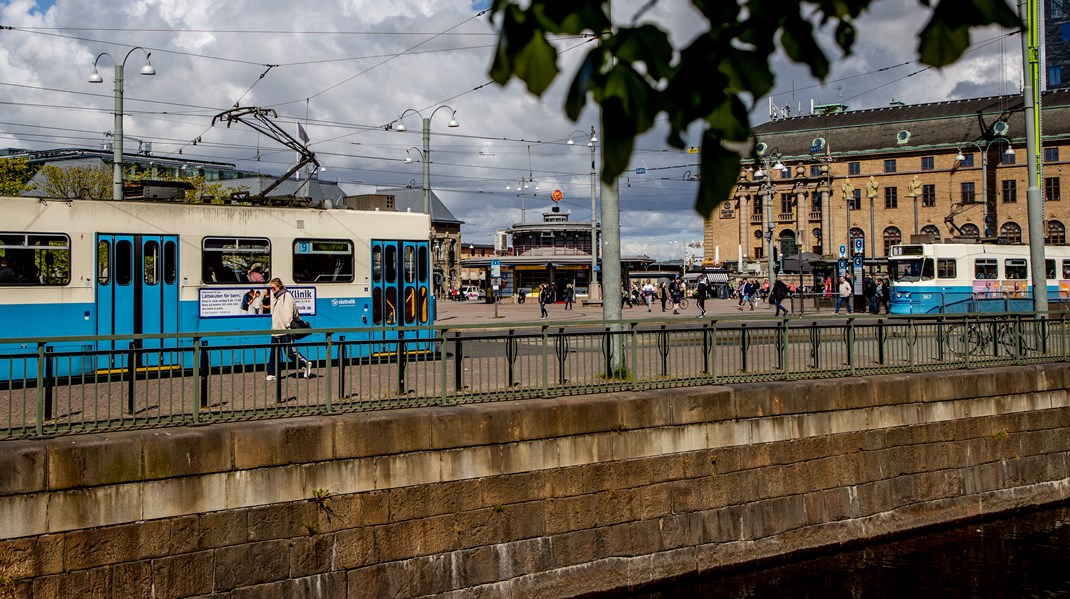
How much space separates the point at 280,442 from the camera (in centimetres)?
955

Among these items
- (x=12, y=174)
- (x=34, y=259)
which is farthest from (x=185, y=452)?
(x=12, y=174)

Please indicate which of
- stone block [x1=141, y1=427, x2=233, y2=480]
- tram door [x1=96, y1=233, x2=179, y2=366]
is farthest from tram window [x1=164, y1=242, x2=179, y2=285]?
stone block [x1=141, y1=427, x2=233, y2=480]

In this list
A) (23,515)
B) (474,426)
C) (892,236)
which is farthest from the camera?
(892,236)

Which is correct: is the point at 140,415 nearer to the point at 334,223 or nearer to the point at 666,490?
the point at 666,490

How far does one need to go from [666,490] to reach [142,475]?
5.74 meters

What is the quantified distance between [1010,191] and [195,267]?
9244cm

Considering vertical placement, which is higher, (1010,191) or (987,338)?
(1010,191)

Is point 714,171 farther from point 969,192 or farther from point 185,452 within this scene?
point 969,192

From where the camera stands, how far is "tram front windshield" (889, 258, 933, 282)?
42.9 m

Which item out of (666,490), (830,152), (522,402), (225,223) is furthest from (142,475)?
(830,152)

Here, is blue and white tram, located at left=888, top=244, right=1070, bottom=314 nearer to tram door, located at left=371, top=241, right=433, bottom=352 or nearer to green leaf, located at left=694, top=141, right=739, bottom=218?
tram door, located at left=371, top=241, right=433, bottom=352

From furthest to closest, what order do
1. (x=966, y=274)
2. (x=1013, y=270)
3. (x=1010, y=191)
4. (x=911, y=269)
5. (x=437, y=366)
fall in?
(x=1010, y=191) → (x=911, y=269) → (x=1013, y=270) → (x=966, y=274) → (x=437, y=366)

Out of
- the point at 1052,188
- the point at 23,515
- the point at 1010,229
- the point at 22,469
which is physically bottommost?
the point at 23,515

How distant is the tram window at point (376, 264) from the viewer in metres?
20.1
